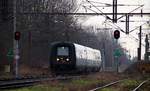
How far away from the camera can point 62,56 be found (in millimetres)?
44219

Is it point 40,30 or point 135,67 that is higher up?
point 40,30

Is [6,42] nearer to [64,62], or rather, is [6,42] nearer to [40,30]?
[40,30]

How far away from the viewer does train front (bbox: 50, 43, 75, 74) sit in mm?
44094

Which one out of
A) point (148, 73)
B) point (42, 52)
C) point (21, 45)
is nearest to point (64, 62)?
point (148, 73)

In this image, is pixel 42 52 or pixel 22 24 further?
pixel 42 52

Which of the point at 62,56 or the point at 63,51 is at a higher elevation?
the point at 63,51

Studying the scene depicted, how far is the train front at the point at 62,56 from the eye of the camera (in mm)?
44094

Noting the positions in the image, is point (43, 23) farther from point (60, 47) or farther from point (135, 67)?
point (60, 47)

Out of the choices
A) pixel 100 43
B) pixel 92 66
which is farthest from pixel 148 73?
pixel 100 43

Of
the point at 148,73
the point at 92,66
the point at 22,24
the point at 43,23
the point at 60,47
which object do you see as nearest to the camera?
the point at 60,47

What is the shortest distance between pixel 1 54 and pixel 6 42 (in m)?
1.93

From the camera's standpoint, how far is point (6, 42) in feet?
194

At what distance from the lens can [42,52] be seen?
230 feet

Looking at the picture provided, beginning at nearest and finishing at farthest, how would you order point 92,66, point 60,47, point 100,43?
point 60,47 → point 92,66 → point 100,43
